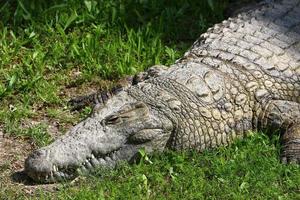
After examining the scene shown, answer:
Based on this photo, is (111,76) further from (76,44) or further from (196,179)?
(196,179)

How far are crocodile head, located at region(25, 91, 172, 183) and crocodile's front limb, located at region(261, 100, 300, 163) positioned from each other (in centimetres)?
75

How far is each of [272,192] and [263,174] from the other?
0.19 metres

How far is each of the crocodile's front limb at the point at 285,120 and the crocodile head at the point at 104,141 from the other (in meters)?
0.75

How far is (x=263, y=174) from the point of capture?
5.04 metres

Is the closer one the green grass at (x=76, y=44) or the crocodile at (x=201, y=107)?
the crocodile at (x=201, y=107)

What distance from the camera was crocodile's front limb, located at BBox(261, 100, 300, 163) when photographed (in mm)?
5371

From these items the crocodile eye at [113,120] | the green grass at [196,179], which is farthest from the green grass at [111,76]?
the crocodile eye at [113,120]

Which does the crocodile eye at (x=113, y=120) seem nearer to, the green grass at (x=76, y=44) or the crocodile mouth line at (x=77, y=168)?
the crocodile mouth line at (x=77, y=168)

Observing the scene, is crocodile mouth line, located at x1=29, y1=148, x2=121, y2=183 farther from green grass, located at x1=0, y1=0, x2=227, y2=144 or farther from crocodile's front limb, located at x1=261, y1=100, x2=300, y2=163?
crocodile's front limb, located at x1=261, y1=100, x2=300, y2=163

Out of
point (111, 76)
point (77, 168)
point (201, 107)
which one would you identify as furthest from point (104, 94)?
point (77, 168)

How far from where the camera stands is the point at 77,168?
201 inches

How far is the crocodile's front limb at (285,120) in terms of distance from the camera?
17.6 ft

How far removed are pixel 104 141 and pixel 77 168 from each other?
0.84 feet

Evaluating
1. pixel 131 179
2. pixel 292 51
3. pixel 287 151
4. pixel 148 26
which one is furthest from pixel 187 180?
pixel 148 26
